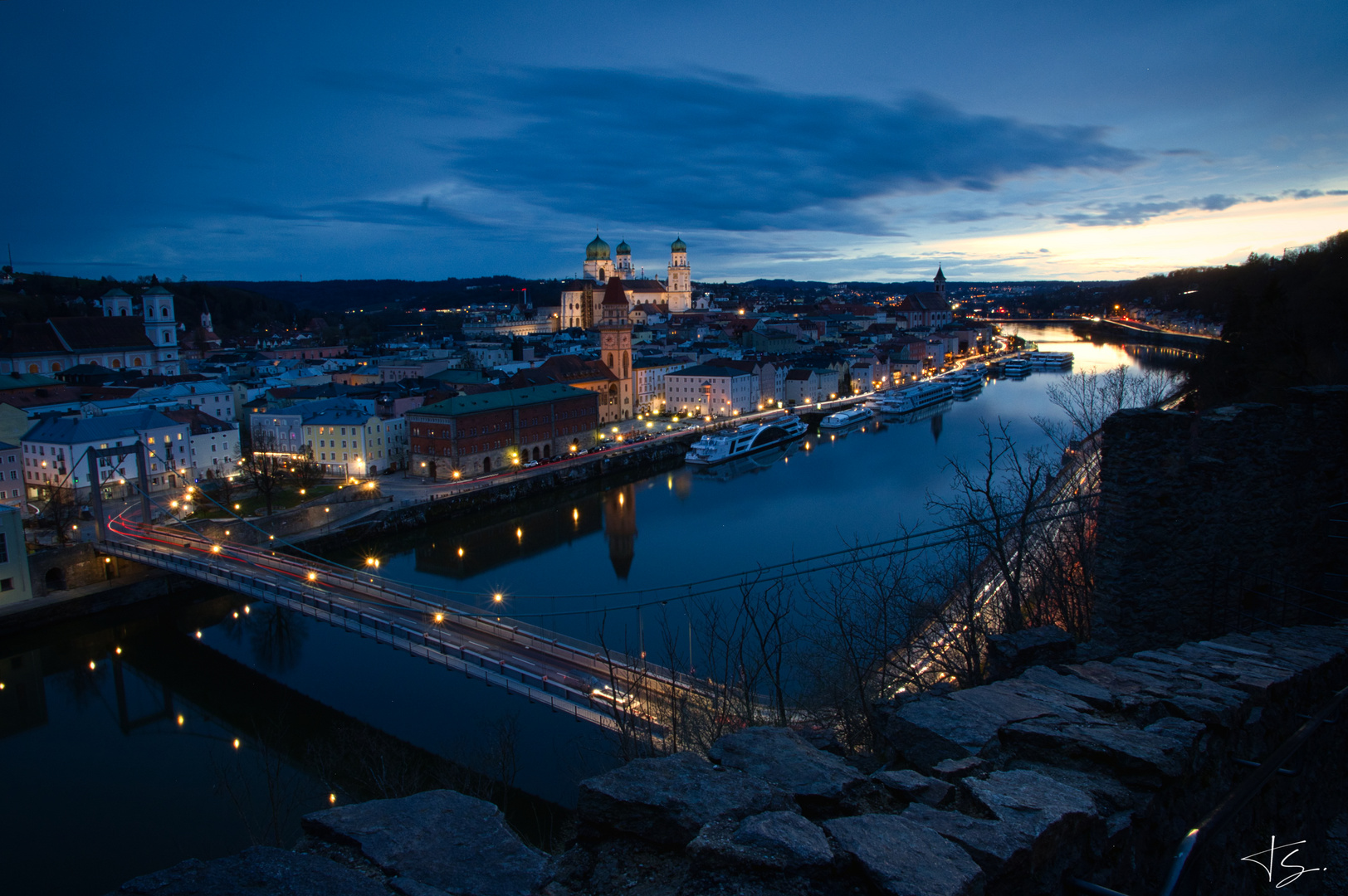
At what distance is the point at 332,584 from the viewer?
24.2 feet

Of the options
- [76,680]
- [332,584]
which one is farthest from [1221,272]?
[76,680]

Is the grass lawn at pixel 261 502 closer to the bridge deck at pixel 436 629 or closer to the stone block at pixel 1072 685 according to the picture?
the bridge deck at pixel 436 629

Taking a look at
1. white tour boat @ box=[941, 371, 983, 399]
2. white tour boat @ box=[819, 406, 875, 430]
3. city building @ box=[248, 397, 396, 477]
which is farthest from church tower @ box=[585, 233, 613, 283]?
city building @ box=[248, 397, 396, 477]

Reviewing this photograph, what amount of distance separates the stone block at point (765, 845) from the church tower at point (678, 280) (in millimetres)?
48327

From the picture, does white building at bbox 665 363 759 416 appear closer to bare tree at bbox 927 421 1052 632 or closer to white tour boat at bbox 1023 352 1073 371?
white tour boat at bbox 1023 352 1073 371

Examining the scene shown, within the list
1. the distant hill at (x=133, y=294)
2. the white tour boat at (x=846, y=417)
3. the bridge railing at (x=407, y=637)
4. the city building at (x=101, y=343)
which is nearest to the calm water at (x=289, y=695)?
the bridge railing at (x=407, y=637)

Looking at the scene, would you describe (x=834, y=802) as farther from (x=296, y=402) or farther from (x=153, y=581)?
(x=296, y=402)

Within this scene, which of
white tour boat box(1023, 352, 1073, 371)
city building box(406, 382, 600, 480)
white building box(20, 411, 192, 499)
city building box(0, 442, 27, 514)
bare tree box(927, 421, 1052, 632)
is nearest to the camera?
bare tree box(927, 421, 1052, 632)

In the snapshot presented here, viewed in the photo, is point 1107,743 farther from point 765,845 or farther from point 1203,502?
point 1203,502

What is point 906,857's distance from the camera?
2.93 ft

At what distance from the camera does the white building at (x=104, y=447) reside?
37.5 feet

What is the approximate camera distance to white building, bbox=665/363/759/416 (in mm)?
20984

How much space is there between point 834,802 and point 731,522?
384 inches
